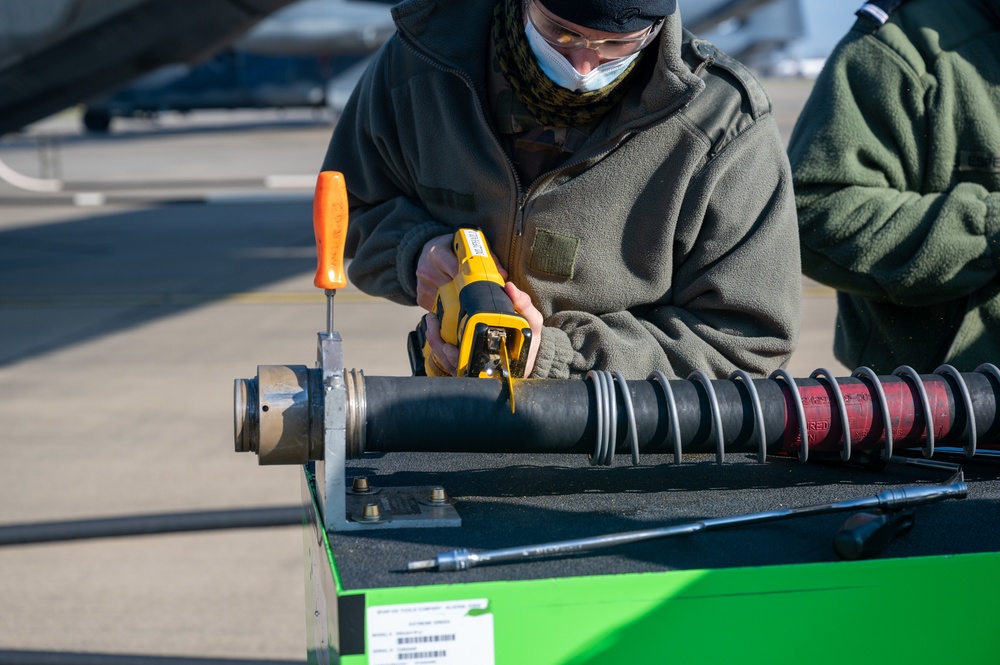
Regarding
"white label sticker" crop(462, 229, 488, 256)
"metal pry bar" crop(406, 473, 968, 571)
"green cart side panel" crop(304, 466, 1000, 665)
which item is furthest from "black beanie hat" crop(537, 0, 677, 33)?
"green cart side panel" crop(304, 466, 1000, 665)

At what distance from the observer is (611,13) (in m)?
1.51

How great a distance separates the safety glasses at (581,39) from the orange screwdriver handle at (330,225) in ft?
1.62

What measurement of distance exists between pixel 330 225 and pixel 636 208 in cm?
68

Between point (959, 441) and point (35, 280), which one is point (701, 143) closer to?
point (959, 441)

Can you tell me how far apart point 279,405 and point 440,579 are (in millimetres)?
284

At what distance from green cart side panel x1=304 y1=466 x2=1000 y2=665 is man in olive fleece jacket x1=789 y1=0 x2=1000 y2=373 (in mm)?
1115

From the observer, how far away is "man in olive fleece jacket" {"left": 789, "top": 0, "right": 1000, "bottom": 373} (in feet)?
6.80

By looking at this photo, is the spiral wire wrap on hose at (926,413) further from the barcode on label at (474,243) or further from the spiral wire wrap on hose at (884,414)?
the barcode on label at (474,243)

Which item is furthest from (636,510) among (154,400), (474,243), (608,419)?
(154,400)

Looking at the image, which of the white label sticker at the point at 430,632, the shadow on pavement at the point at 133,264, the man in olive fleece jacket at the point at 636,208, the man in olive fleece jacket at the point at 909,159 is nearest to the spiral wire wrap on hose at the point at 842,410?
the man in olive fleece jacket at the point at 636,208

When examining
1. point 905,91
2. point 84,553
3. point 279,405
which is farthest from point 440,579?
point 84,553

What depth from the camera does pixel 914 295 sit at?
83.1 inches

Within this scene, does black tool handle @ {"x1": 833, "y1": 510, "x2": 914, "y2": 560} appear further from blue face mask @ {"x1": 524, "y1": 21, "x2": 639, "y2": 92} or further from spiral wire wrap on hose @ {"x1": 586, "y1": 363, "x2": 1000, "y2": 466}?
blue face mask @ {"x1": 524, "y1": 21, "x2": 639, "y2": 92}

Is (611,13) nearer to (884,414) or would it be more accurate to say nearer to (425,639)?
(884,414)
